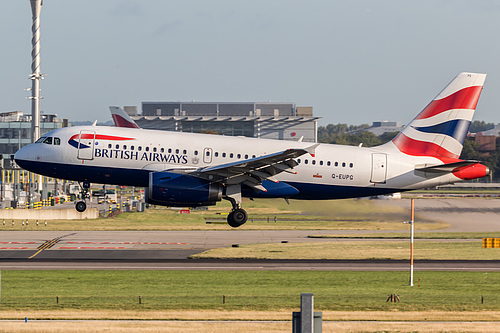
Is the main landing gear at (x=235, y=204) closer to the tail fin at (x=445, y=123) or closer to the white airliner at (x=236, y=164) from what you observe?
the white airliner at (x=236, y=164)

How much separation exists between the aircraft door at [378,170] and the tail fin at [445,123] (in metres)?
2.10

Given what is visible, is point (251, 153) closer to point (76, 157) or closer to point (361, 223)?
point (76, 157)

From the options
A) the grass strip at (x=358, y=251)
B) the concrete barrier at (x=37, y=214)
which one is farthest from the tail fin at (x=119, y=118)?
the grass strip at (x=358, y=251)

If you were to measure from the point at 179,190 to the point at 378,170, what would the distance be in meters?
13.7

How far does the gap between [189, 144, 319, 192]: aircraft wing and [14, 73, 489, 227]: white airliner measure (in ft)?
0.21

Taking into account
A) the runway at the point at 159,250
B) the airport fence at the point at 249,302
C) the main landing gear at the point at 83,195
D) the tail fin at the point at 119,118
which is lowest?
the airport fence at the point at 249,302

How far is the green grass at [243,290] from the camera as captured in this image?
1404 inches

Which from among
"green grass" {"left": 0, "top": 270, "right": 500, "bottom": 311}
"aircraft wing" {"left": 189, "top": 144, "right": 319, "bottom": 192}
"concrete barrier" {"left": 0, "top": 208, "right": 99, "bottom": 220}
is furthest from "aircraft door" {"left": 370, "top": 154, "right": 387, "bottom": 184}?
"concrete barrier" {"left": 0, "top": 208, "right": 99, "bottom": 220}

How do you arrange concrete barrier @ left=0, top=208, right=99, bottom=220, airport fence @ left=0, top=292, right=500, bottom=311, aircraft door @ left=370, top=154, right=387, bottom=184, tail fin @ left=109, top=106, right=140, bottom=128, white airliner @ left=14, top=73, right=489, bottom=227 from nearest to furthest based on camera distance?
1. airport fence @ left=0, top=292, right=500, bottom=311
2. white airliner @ left=14, top=73, right=489, bottom=227
3. aircraft door @ left=370, top=154, right=387, bottom=184
4. tail fin @ left=109, top=106, right=140, bottom=128
5. concrete barrier @ left=0, top=208, right=99, bottom=220

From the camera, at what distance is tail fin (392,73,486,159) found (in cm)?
4947

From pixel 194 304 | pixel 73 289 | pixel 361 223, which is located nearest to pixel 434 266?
pixel 194 304

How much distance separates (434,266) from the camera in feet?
165

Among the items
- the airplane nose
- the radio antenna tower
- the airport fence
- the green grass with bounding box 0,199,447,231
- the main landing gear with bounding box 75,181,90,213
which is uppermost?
the radio antenna tower

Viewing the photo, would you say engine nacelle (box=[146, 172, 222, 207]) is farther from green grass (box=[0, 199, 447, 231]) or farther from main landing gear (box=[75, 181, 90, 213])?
green grass (box=[0, 199, 447, 231])
